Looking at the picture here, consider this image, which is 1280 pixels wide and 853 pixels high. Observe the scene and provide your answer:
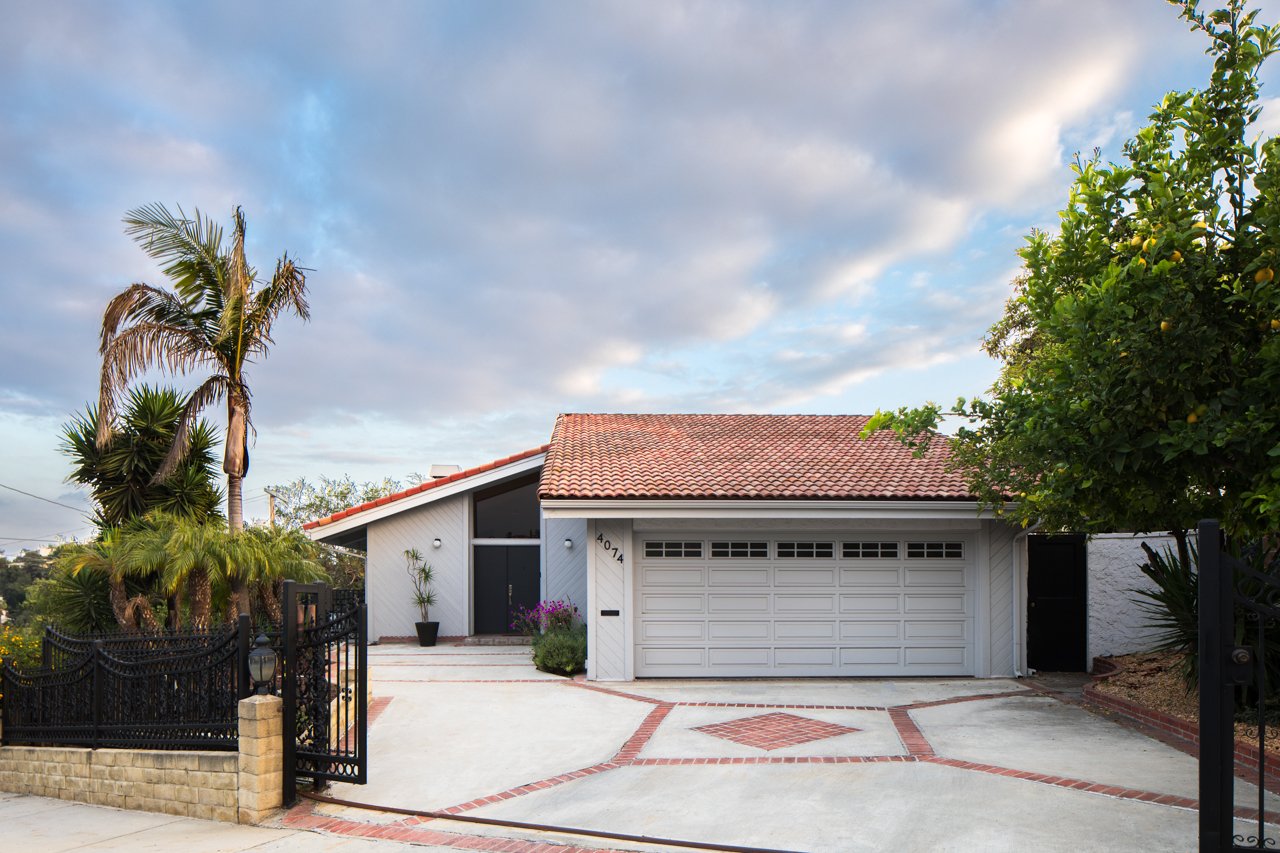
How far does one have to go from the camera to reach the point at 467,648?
60.7 ft

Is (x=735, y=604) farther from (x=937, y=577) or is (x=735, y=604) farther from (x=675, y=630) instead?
(x=937, y=577)

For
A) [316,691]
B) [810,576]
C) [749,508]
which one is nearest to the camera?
[316,691]

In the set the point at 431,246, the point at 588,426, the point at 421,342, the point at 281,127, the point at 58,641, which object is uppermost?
the point at 281,127

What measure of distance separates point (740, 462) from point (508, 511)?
6890 millimetres

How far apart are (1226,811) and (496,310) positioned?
15598 millimetres

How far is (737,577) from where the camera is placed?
554 inches

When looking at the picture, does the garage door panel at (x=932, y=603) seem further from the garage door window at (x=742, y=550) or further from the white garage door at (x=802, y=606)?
the garage door window at (x=742, y=550)

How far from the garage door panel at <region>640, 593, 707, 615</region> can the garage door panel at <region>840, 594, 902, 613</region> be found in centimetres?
218

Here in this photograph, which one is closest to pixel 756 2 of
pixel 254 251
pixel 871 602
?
pixel 871 602

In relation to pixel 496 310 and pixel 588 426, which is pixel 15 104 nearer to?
pixel 496 310

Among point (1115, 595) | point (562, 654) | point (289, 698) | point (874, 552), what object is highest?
point (874, 552)

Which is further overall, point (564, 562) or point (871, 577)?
point (564, 562)

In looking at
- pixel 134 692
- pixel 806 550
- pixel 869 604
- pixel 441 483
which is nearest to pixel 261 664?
pixel 134 692

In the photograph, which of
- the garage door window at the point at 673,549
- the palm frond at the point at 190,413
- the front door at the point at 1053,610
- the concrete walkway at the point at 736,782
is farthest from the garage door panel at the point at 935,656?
the palm frond at the point at 190,413
